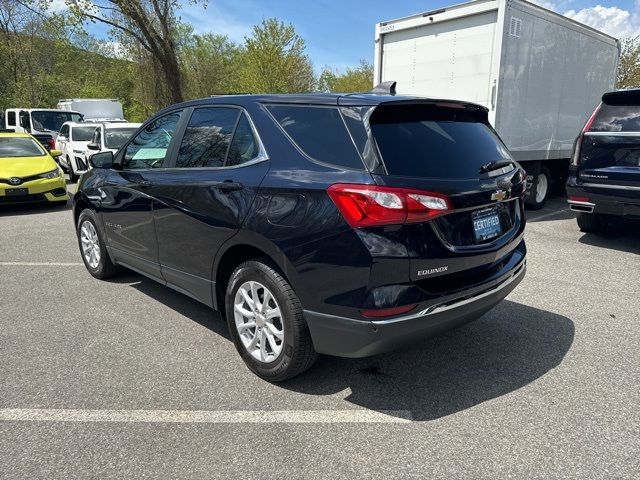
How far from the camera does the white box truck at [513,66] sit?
7461 millimetres

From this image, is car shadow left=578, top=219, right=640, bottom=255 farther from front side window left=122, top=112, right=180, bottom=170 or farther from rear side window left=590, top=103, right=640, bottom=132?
front side window left=122, top=112, right=180, bottom=170

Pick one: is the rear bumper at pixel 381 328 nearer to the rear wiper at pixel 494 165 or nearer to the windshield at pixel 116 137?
the rear wiper at pixel 494 165

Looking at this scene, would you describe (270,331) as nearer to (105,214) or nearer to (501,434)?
(501,434)

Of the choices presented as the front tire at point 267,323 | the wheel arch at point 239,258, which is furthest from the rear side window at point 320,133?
the front tire at point 267,323

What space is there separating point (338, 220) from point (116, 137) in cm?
1139

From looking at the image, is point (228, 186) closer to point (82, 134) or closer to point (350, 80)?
point (82, 134)

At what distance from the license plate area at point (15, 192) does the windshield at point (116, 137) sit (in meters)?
3.34

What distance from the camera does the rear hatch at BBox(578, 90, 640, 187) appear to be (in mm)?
5684

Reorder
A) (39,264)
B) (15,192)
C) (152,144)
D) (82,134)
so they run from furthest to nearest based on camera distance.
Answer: (82,134) → (15,192) → (39,264) → (152,144)

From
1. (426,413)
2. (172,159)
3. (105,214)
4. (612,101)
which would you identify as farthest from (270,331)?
(612,101)

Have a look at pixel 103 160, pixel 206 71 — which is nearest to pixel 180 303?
pixel 103 160

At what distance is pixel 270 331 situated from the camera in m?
2.95

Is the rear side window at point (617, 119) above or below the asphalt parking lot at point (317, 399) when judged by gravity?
above

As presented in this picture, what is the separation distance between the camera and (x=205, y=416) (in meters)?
2.71
